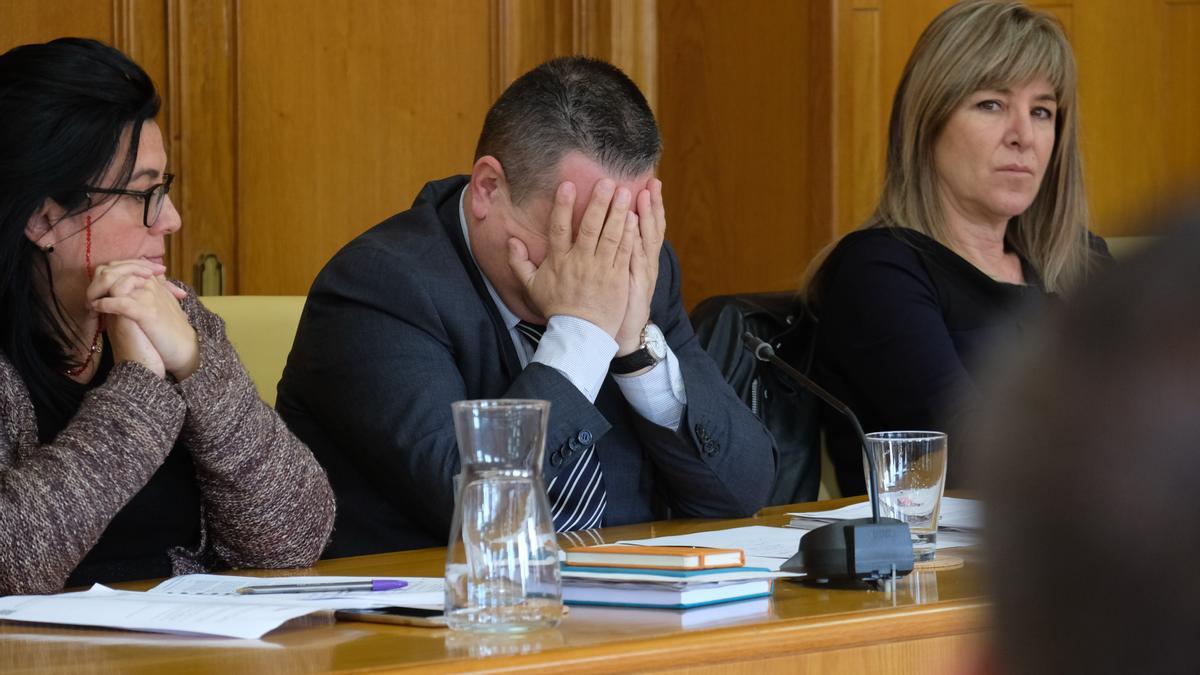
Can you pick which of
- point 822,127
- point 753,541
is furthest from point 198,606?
point 822,127

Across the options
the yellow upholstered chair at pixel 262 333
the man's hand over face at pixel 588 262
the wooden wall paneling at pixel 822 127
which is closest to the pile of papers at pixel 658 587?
the man's hand over face at pixel 588 262

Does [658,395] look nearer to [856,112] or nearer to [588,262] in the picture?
[588,262]

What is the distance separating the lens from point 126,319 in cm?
158

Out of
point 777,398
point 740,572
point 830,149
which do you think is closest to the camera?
point 740,572

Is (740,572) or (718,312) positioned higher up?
(718,312)

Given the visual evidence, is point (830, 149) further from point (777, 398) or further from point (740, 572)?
point (740, 572)

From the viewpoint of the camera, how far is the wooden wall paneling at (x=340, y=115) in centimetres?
343

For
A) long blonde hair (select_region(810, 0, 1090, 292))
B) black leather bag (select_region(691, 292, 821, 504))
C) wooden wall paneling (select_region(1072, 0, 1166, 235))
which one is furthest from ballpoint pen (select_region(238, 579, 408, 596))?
wooden wall paneling (select_region(1072, 0, 1166, 235))

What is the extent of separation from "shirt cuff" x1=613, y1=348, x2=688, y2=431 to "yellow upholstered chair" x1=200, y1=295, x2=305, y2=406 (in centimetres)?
50

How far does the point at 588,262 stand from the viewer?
73.9 inches

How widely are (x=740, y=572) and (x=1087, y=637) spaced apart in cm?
95

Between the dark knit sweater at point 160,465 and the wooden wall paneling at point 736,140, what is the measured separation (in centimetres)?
210

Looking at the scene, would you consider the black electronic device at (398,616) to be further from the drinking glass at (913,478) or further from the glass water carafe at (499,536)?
the drinking glass at (913,478)

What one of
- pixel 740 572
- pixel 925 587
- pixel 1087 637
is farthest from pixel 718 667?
pixel 1087 637
